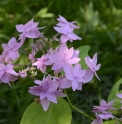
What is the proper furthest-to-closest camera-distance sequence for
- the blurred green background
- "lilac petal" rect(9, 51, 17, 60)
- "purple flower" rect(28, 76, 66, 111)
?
the blurred green background, "lilac petal" rect(9, 51, 17, 60), "purple flower" rect(28, 76, 66, 111)

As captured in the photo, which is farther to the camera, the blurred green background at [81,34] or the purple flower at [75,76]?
the blurred green background at [81,34]

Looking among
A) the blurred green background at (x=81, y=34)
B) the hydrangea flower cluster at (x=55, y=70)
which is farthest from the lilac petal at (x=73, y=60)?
the blurred green background at (x=81, y=34)

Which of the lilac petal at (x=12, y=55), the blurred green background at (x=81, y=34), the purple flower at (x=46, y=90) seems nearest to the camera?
the purple flower at (x=46, y=90)

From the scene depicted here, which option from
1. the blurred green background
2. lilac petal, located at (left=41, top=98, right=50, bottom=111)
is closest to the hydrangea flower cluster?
lilac petal, located at (left=41, top=98, right=50, bottom=111)

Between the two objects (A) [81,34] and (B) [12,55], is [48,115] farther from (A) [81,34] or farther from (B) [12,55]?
(A) [81,34]

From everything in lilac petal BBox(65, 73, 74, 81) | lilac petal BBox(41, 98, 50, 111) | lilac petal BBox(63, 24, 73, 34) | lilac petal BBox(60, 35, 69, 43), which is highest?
lilac petal BBox(63, 24, 73, 34)

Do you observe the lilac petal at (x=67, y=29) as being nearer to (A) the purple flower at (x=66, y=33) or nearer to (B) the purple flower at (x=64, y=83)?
(A) the purple flower at (x=66, y=33)

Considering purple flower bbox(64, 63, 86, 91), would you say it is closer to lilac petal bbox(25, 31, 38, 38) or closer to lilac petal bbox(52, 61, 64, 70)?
lilac petal bbox(52, 61, 64, 70)
